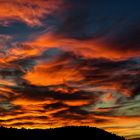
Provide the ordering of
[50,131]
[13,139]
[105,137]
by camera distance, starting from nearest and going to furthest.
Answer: [13,139] → [50,131] → [105,137]

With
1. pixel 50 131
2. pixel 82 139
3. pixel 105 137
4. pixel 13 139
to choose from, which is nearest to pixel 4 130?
pixel 13 139

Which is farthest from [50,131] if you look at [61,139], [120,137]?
[120,137]

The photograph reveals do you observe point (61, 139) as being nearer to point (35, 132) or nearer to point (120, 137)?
point (35, 132)

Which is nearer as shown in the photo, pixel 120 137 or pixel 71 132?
pixel 71 132

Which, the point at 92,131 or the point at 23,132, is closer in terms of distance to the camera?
the point at 23,132

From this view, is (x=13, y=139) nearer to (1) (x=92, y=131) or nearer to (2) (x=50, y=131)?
(2) (x=50, y=131)

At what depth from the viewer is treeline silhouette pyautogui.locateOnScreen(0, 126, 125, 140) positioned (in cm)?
7169

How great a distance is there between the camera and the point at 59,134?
247 ft

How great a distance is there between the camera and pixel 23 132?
7331 centimetres

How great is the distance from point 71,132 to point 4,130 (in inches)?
415

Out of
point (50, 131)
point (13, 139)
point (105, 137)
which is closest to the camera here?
point (13, 139)

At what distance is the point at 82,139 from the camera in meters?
76.8

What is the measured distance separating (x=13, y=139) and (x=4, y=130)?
2.56 m

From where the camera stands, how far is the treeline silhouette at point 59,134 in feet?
235
